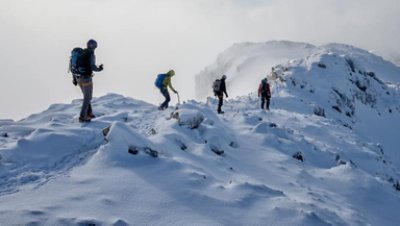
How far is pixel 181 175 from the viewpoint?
10.6 m

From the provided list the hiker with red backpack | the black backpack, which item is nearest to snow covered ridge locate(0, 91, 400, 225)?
the hiker with red backpack

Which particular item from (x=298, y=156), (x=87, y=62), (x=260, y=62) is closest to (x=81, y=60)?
(x=87, y=62)

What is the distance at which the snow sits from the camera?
28.9ft

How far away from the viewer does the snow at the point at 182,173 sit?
8.80 metres

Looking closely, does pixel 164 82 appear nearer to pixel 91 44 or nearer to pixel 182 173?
pixel 91 44

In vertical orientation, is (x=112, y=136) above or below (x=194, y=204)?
above

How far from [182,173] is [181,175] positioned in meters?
0.12

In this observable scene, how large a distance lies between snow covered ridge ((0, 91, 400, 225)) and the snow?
0.10 feet

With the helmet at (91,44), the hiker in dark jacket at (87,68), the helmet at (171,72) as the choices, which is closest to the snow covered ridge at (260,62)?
the helmet at (171,72)

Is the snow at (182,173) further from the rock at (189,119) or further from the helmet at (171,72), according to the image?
the helmet at (171,72)

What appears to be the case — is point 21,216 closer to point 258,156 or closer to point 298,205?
point 298,205

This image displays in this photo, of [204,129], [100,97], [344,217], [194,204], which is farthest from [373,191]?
[100,97]

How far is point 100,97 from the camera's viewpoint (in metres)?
24.4

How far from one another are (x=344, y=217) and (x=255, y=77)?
7004 centimetres
